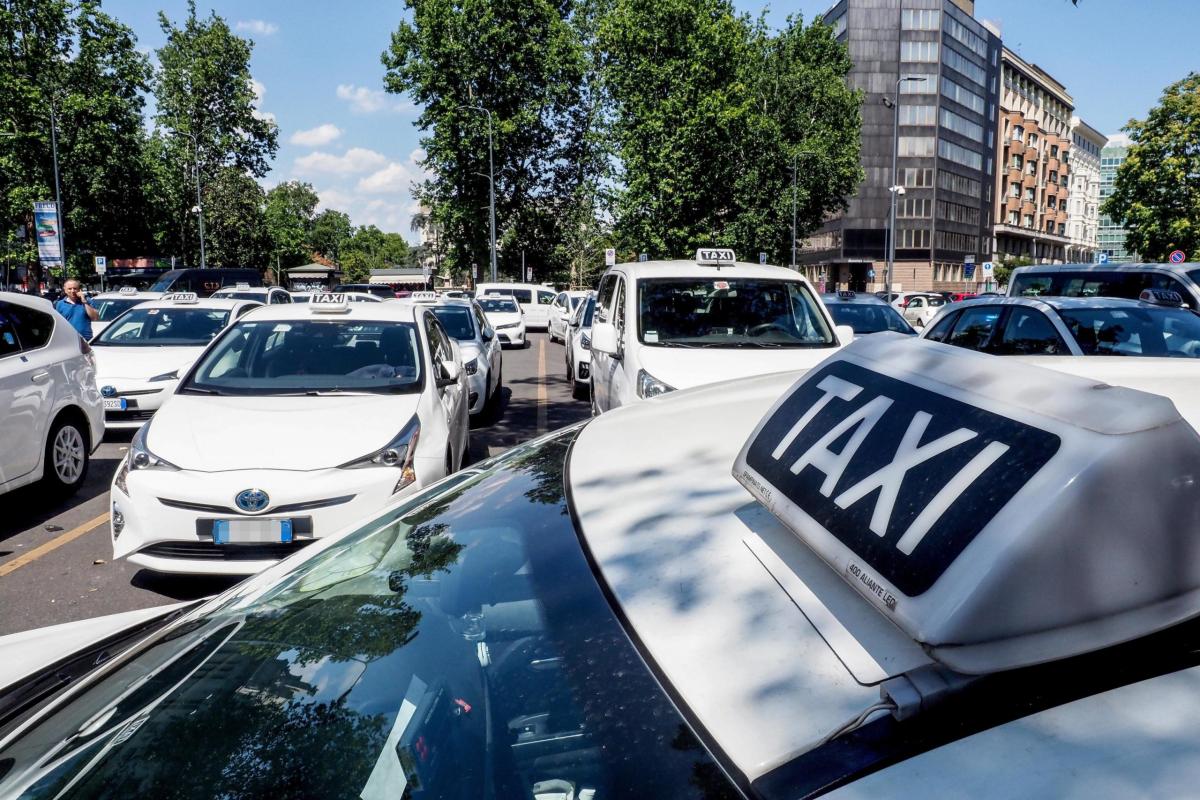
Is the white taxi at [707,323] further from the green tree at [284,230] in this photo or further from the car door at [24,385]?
the green tree at [284,230]

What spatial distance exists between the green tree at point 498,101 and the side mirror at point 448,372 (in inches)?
1465

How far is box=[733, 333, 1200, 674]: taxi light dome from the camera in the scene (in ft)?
2.96

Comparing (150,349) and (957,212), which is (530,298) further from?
A: (957,212)

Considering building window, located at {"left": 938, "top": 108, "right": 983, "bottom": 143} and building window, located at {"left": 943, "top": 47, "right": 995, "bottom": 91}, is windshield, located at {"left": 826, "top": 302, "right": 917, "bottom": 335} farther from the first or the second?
building window, located at {"left": 943, "top": 47, "right": 995, "bottom": 91}

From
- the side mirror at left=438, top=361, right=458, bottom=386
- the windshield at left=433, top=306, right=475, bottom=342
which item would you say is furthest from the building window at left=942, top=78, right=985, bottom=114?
the side mirror at left=438, top=361, right=458, bottom=386

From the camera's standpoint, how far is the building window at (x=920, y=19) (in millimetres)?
70000

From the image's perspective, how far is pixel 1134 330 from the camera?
7785 millimetres

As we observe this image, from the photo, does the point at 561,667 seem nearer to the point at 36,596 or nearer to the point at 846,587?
the point at 846,587

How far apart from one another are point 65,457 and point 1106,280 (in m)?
12.8

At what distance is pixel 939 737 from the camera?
90 centimetres

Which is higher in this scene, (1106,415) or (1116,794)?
(1106,415)

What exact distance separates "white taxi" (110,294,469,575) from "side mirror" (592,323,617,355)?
4.11 feet

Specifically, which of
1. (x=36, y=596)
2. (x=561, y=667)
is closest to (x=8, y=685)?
(x=561, y=667)

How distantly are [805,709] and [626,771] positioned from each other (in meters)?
0.22
